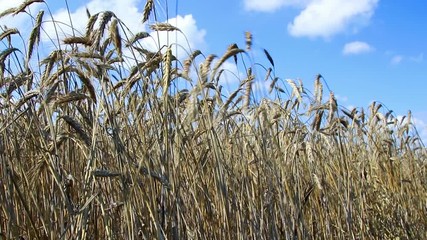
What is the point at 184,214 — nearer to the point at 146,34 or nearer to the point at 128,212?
the point at 128,212

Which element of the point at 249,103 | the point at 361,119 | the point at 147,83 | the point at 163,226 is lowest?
the point at 163,226

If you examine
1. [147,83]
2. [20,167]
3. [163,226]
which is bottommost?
[163,226]

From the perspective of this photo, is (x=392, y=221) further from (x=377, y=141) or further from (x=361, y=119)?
(x=361, y=119)

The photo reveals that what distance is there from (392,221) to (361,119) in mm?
1399

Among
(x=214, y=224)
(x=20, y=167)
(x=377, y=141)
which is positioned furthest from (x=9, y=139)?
(x=377, y=141)

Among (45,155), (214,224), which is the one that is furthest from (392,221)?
(45,155)

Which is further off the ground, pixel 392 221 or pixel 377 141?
pixel 377 141

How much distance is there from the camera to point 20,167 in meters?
1.86

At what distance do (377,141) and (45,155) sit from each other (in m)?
3.14

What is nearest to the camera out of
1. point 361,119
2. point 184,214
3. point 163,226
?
point 163,226

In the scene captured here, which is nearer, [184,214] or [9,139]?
[9,139]

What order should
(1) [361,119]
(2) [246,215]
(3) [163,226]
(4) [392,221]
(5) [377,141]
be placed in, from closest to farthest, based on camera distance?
(3) [163,226] < (2) [246,215] < (4) [392,221] < (5) [377,141] < (1) [361,119]

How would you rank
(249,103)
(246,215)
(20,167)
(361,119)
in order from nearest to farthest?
(20,167) → (246,215) → (249,103) → (361,119)

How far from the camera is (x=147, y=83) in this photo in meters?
2.07
